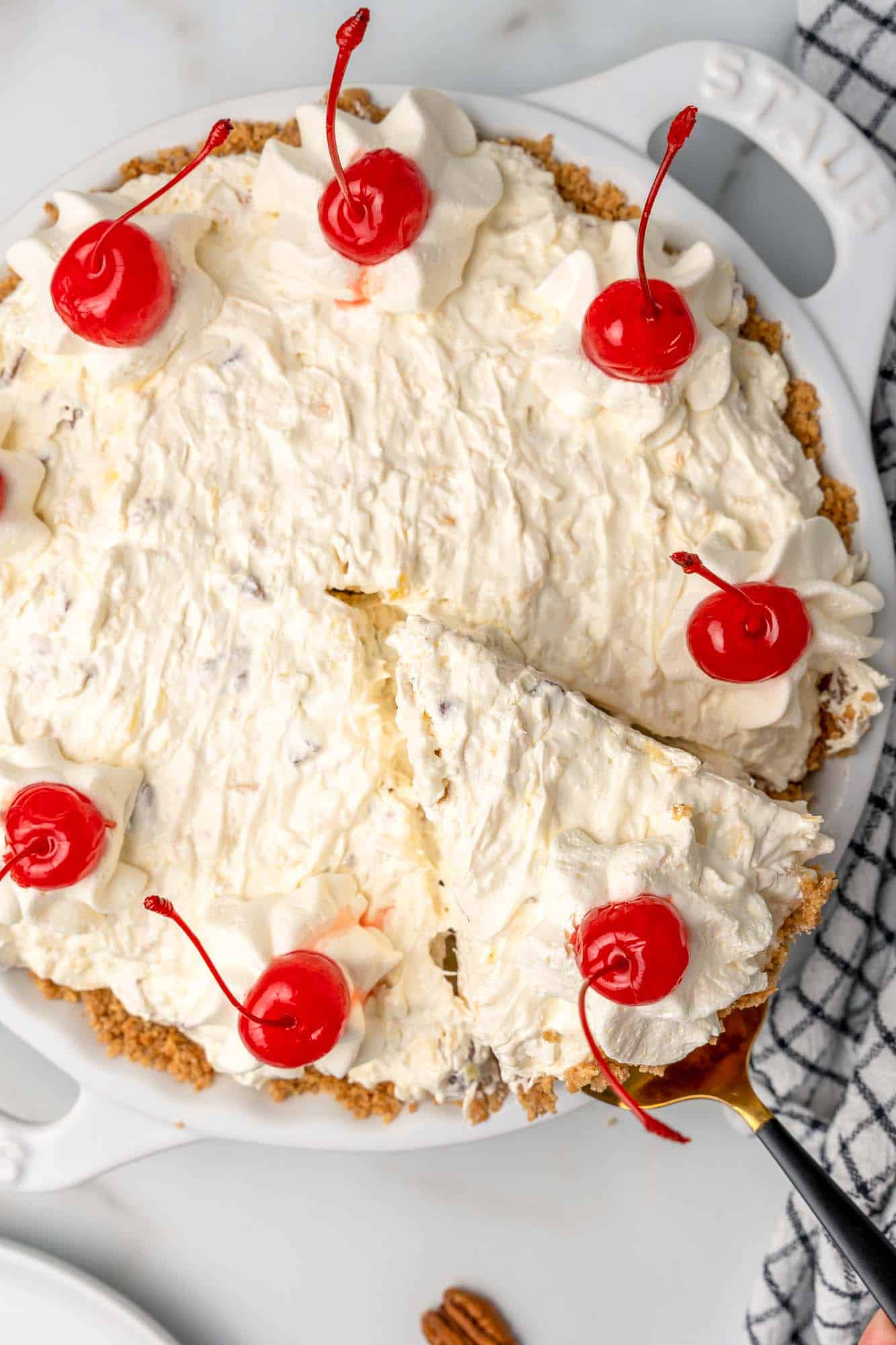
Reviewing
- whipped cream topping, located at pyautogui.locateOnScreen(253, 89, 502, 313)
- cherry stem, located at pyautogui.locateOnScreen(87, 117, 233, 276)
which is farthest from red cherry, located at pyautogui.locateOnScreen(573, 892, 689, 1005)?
cherry stem, located at pyautogui.locateOnScreen(87, 117, 233, 276)

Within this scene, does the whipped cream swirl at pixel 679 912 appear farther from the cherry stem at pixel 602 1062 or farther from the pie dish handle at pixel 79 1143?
the pie dish handle at pixel 79 1143

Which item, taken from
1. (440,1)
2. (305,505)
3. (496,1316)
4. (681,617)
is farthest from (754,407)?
(496,1316)

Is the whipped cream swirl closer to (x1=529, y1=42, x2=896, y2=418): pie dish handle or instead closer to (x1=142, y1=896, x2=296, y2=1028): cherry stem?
(x1=142, y1=896, x2=296, y2=1028): cherry stem

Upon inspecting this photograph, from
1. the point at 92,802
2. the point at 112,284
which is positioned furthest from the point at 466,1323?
the point at 112,284

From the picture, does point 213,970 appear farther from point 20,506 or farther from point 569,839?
point 20,506

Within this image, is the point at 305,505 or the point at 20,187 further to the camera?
the point at 20,187

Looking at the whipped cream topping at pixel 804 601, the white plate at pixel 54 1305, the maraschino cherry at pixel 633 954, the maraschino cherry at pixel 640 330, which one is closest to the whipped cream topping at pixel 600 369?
the maraschino cherry at pixel 640 330

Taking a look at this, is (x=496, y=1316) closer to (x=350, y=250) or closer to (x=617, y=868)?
(x=617, y=868)
